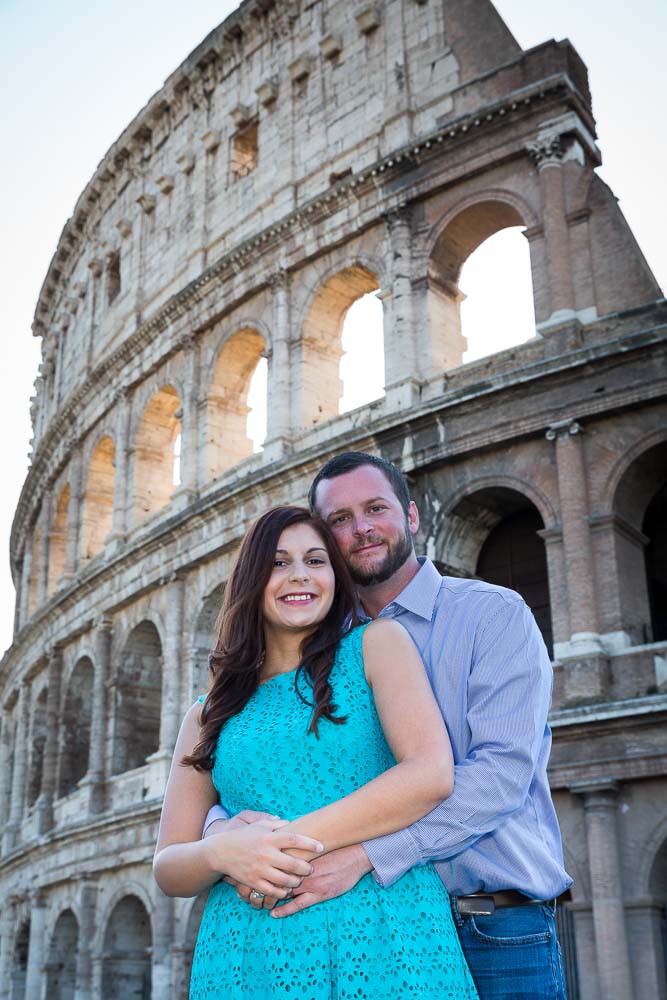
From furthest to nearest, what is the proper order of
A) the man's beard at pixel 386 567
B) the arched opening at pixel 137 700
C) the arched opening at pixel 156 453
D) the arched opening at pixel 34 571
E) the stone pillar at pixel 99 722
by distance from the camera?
the arched opening at pixel 34 571, the arched opening at pixel 156 453, the arched opening at pixel 137 700, the stone pillar at pixel 99 722, the man's beard at pixel 386 567

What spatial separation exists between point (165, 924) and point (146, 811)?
1511 millimetres

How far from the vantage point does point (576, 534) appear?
12.0m

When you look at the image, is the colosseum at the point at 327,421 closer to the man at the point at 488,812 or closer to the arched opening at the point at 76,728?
the arched opening at the point at 76,728

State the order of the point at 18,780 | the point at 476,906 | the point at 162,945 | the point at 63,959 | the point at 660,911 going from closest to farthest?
the point at 476,906 < the point at 660,911 < the point at 162,945 < the point at 63,959 < the point at 18,780

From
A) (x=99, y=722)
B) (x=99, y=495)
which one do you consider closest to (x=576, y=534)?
(x=99, y=722)

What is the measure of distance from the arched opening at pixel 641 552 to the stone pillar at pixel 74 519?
11542 millimetres

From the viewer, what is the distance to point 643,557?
12.3m

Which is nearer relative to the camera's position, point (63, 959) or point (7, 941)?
point (63, 959)

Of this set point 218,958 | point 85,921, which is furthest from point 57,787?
point 218,958

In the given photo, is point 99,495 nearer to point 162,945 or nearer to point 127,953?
point 127,953

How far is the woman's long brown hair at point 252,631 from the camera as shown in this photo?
272 cm

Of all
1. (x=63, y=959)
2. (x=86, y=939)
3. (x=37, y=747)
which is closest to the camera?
(x=86, y=939)

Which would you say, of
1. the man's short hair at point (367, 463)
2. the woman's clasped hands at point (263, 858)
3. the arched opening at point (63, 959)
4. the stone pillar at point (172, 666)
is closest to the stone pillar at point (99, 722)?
the stone pillar at point (172, 666)

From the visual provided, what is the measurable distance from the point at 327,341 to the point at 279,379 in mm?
926
